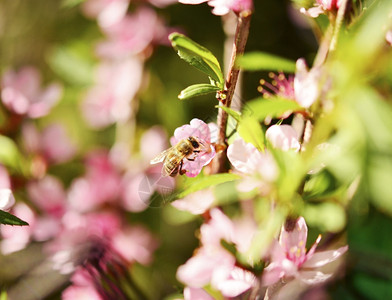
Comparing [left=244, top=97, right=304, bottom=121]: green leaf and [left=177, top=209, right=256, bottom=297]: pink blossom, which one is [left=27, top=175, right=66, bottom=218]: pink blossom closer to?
[left=177, top=209, right=256, bottom=297]: pink blossom

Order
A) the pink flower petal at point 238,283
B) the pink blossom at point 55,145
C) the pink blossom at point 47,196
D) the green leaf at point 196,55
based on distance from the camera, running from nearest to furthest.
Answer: the green leaf at point 196,55 → the pink flower petal at point 238,283 → the pink blossom at point 47,196 → the pink blossom at point 55,145

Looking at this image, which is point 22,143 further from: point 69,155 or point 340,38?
point 340,38

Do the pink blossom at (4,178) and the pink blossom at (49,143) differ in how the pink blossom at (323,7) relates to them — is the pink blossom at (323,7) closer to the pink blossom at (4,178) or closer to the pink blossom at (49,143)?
the pink blossom at (4,178)

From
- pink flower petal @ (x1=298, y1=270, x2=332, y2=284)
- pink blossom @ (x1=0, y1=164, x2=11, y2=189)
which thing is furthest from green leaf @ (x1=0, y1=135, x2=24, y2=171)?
pink flower petal @ (x1=298, y1=270, x2=332, y2=284)

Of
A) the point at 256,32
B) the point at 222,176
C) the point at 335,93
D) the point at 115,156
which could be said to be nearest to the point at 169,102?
the point at 115,156

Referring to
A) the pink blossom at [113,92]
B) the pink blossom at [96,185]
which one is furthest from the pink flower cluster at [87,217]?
the pink blossom at [113,92]

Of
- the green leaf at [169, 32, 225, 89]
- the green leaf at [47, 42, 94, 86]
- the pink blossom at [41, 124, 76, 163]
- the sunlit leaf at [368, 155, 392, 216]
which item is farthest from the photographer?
the green leaf at [47, 42, 94, 86]
